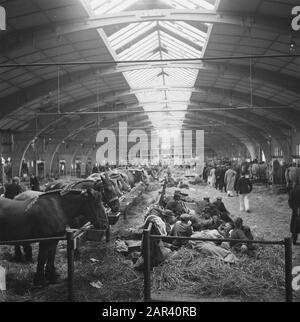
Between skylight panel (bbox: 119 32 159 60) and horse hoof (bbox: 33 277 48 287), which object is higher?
skylight panel (bbox: 119 32 159 60)

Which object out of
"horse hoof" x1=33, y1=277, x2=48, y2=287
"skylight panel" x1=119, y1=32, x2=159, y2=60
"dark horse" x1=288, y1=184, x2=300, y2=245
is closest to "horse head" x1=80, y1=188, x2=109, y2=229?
"horse hoof" x1=33, y1=277, x2=48, y2=287

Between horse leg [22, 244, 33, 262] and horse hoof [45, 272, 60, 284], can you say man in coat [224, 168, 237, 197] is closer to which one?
horse leg [22, 244, 33, 262]

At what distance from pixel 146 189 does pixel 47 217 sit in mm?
15346

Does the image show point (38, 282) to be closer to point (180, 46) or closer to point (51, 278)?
point (51, 278)

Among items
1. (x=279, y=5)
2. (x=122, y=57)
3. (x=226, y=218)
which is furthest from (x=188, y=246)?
(x=122, y=57)

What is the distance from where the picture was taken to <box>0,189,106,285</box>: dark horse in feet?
18.6

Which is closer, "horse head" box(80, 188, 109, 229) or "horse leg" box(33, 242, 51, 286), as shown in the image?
"horse leg" box(33, 242, 51, 286)

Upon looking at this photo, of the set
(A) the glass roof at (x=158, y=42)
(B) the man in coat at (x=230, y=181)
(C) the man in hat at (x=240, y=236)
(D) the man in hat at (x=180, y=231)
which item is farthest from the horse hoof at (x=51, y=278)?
(B) the man in coat at (x=230, y=181)

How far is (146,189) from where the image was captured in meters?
21.0

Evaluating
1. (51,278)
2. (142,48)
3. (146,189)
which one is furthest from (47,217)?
(146,189)

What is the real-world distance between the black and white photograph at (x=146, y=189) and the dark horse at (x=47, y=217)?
2 cm

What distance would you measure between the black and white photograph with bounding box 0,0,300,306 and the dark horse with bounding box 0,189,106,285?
0.02m

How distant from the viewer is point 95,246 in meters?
7.98

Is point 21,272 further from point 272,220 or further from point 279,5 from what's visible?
point 279,5
